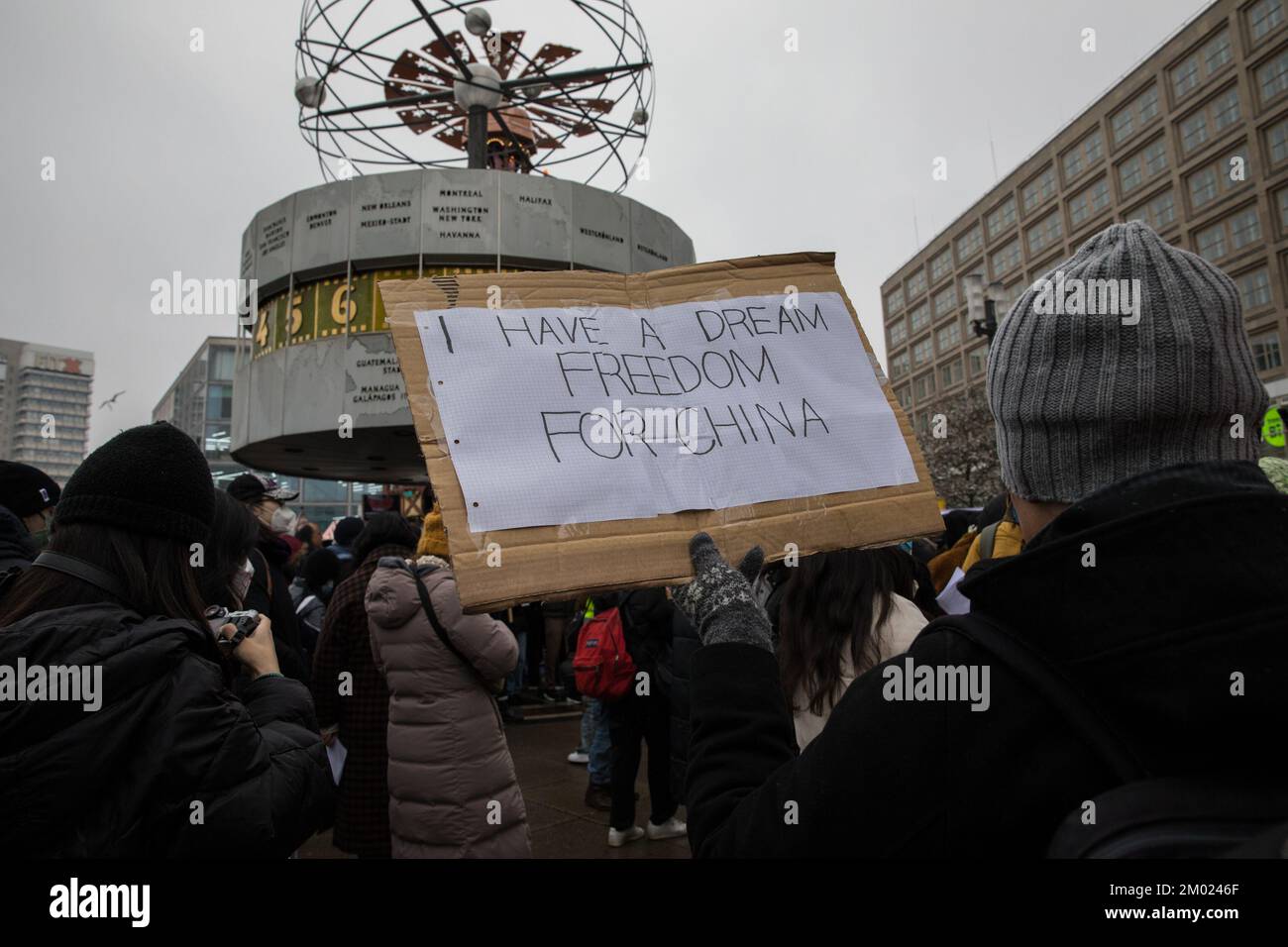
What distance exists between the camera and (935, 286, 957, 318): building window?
5375 cm

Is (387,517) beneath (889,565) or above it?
above

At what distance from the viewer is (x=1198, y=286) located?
930 mm

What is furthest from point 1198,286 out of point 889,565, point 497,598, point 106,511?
point 106,511

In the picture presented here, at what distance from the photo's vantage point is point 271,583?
3.06 meters

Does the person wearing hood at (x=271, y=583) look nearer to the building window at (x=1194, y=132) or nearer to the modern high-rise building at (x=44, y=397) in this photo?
the building window at (x=1194, y=132)

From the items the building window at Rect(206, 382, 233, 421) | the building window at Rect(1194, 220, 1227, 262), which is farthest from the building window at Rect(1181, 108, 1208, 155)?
the building window at Rect(206, 382, 233, 421)

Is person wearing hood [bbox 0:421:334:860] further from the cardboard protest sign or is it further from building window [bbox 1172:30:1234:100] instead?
building window [bbox 1172:30:1234:100]

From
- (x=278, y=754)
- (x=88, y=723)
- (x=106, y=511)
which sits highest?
(x=106, y=511)

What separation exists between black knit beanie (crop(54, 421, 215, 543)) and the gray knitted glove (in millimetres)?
1026

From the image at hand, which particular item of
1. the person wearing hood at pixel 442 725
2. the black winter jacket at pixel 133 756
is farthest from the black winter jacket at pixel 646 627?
the black winter jacket at pixel 133 756

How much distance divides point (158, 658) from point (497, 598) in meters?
0.58

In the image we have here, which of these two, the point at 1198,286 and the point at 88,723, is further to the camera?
the point at 88,723

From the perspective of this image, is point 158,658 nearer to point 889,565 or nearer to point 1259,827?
point 1259,827

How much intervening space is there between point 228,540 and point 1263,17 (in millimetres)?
44613
